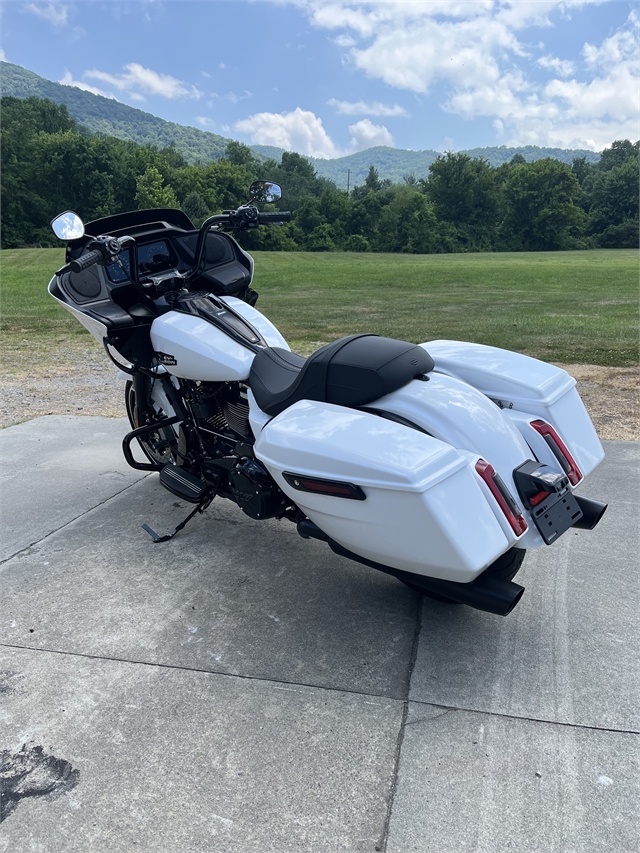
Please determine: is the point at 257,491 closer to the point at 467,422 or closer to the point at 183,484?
the point at 183,484

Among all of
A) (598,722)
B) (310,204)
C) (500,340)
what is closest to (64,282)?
(598,722)

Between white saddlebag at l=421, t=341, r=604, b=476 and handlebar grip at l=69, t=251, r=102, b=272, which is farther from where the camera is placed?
handlebar grip at l=69, t=251, r=102, b=272

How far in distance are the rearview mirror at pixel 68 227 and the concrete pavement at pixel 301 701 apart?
5.08 feet

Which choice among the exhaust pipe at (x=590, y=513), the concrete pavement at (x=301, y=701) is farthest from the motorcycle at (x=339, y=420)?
the concrete pavement at (x=301, y=701)

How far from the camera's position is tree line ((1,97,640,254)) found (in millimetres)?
54812

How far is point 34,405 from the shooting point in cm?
655

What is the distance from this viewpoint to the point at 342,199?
64125 millimetres

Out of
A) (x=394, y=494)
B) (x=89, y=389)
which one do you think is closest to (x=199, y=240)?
(x=394, y=494)

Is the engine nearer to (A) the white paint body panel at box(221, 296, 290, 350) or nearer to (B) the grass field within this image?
(A) the white paint body panel at box(221, 296, 290, 350)

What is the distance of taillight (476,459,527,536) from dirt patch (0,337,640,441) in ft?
11.1

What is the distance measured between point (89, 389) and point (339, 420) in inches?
217

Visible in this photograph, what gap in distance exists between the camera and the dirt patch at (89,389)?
5922mm

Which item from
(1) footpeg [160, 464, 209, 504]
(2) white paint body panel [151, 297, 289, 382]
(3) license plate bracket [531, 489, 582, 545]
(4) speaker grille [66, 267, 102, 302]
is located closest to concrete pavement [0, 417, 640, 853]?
(1) footpeg [160, 464, 209, 504]

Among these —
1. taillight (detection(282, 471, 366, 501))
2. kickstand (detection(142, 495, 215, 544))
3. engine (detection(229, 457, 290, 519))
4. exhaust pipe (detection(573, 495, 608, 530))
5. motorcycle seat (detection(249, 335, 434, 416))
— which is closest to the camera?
taillight (detection(282, 471, 366, 501))
